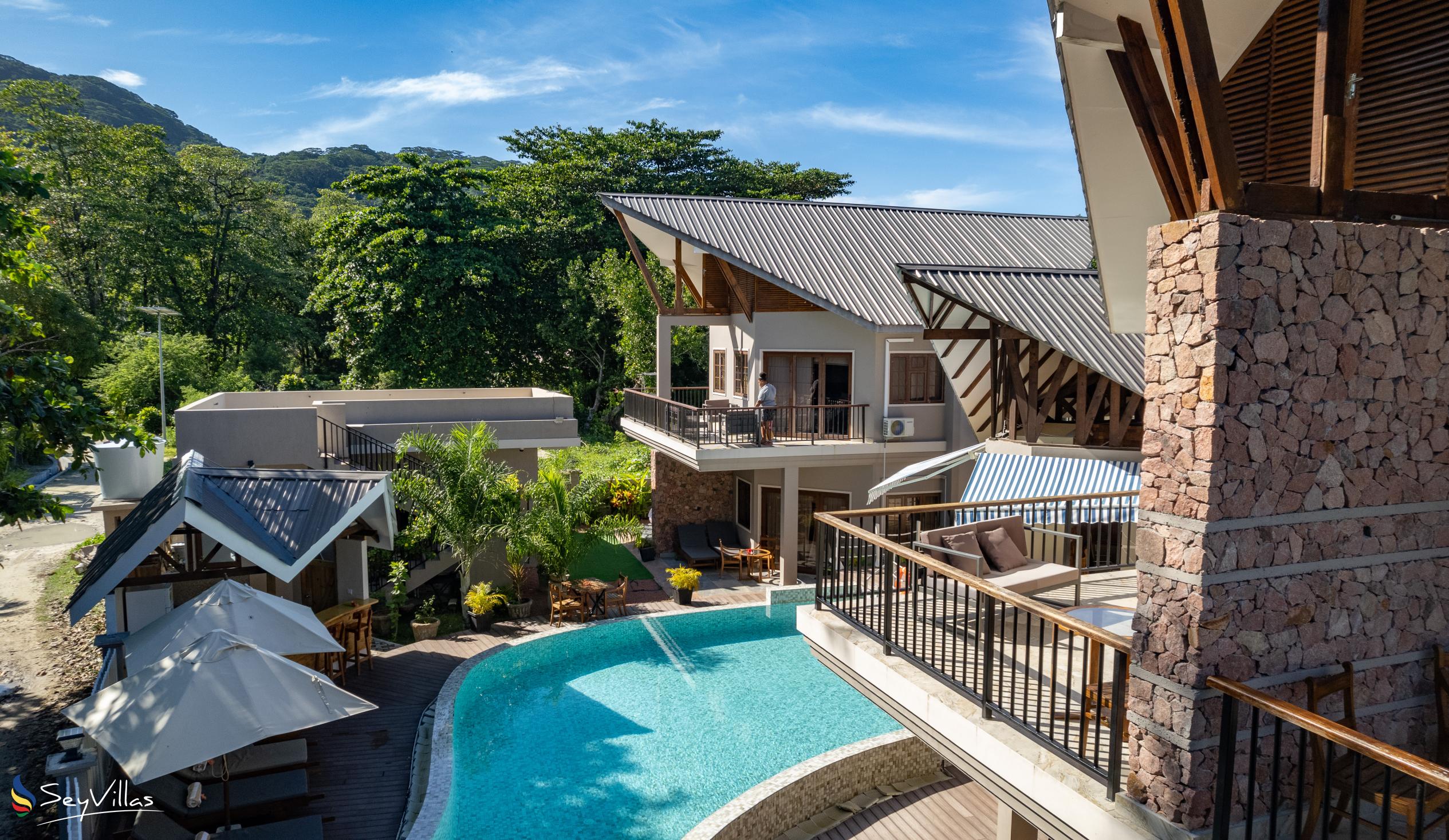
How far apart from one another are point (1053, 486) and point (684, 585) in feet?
26.4

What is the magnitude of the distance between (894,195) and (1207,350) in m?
55.4

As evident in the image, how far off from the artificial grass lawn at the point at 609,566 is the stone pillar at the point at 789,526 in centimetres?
339

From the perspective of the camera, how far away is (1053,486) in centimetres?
1264

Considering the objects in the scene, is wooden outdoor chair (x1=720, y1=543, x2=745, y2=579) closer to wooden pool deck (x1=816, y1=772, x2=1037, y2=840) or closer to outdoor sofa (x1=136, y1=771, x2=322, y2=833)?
wooden pool deck (x1=816, y1=772, x2=1037, y2=840)

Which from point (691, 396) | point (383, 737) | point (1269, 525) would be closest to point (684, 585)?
point (383, 737)

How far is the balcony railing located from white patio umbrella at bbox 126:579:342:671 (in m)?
9.71

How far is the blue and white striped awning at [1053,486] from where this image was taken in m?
10.6

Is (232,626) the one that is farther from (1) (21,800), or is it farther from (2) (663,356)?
(2) (663,356)


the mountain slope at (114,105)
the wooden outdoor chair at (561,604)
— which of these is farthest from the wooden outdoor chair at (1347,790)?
the mountain slope at (114,105)

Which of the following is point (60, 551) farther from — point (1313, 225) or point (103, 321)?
point (1313, 225)

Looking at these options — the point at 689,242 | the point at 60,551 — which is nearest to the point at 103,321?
the point at 60,551

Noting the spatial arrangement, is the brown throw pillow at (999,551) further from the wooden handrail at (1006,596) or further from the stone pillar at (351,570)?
the stone pillar at (351,570)

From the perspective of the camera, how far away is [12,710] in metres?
11.6

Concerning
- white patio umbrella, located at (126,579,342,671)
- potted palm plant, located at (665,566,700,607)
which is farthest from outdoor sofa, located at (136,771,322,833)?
potted palm plant, located at (665,566,700,607)
